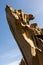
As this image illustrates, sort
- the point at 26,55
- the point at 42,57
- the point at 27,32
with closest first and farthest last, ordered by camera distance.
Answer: the point at 42,57, the point at 26,55, the point at 27,32

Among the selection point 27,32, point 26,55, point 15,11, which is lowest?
point 26,55

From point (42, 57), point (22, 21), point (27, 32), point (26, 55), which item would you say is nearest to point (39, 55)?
point (42, 57)

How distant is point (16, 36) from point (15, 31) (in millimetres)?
608

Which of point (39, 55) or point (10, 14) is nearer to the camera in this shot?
point (39, 55)

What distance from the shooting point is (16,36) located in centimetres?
2573

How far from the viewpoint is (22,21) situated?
86.7ft

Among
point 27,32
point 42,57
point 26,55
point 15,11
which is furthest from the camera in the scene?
point 15,11

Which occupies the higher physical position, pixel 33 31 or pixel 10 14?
pixel 10 14

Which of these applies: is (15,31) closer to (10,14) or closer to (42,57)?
(10,14)

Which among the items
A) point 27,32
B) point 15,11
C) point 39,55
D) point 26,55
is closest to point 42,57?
point 39,55

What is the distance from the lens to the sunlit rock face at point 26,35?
75.2 feet

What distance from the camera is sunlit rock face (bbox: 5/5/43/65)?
22906 millimetres

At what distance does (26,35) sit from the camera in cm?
2508

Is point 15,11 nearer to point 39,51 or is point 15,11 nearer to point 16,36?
point 16,36
